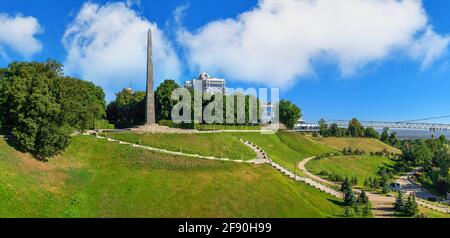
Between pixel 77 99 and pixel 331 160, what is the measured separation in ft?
202

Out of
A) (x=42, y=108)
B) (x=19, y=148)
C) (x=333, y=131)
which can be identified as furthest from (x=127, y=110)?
(x=333, y=131)

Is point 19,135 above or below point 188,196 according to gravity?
above

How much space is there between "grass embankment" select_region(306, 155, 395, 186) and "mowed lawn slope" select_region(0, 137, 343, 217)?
29269 mm

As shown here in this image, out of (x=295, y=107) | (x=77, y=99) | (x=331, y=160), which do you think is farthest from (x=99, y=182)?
(x=295, y=107)

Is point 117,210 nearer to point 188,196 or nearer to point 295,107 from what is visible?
point 188,196

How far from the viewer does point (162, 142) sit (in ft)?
227

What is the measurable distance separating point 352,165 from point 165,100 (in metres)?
48.0

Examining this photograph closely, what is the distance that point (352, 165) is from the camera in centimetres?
9762

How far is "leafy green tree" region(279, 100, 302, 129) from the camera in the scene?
5448 inches

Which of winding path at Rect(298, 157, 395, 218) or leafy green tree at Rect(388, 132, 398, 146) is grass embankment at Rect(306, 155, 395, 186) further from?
leafy green tree at Rect(388, 132, 398, 146)

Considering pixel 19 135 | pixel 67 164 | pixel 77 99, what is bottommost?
pixel 67 164

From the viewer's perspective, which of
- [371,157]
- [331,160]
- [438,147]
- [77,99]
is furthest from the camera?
[438,147]

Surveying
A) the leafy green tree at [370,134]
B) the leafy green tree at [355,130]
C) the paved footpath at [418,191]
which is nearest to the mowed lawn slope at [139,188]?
the paved footpath at [418,191]

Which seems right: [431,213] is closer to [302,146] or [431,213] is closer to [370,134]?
[302,146]
